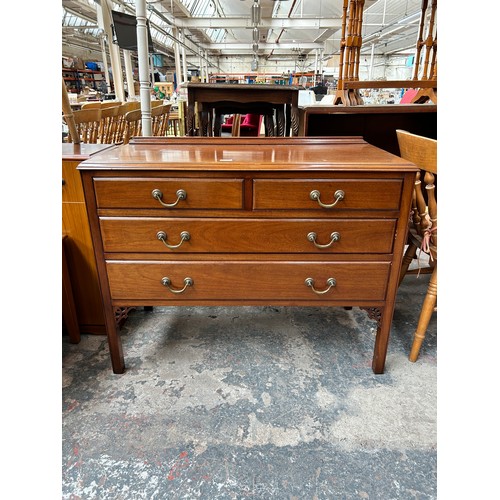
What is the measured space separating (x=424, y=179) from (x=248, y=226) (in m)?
0.74

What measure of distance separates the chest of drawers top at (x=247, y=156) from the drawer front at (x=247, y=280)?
1.07ft

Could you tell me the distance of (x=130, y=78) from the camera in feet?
26.1

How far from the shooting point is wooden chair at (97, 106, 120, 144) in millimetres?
2955

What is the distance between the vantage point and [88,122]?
2.66m

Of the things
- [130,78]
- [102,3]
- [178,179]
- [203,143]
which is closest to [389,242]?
[178,179]

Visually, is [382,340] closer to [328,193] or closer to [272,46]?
[328,193]

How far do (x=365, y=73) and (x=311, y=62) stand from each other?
11.6 feet

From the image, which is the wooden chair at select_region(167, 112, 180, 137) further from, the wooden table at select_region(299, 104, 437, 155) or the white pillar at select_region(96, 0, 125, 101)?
the wooden table at select_region(299, 104, 437, 155)

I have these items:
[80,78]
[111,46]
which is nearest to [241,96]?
[111,46]

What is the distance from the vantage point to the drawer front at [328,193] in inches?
43.8

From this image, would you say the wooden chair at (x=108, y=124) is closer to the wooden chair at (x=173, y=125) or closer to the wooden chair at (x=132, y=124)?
the wooden chair at (x=132, y=124)

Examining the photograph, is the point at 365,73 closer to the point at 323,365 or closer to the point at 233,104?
the point at 233,104

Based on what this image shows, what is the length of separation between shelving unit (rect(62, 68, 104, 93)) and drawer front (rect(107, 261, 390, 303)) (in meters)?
13.3

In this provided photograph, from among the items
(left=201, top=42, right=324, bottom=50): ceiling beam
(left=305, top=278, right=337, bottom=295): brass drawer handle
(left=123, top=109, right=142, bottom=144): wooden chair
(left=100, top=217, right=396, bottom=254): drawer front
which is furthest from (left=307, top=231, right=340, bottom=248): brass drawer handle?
(left=201, top=42, right=324, bottom=50): ceiling beam
